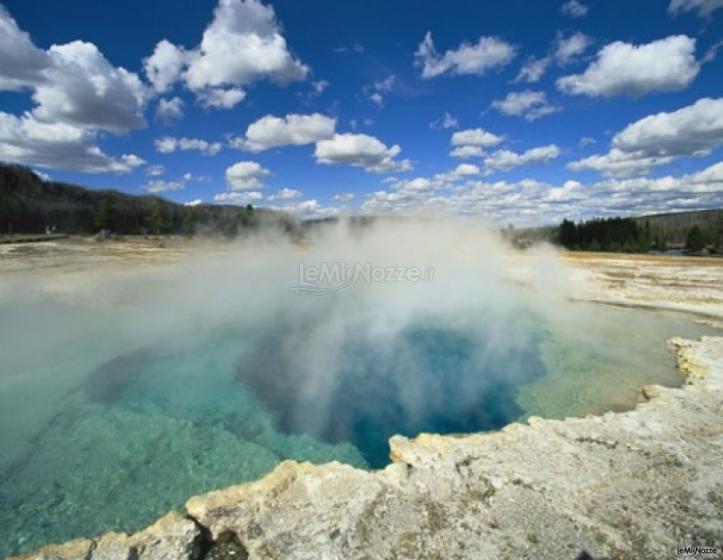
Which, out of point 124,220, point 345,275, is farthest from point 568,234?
point 124,220

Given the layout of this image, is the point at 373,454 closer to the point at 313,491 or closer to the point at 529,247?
the point at 313,491

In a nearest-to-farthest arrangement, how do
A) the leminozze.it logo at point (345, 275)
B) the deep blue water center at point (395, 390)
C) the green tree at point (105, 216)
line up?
the deep blue water center at point (395, 390) → the leminozze.it logo at point (345, 275) → the green tree at point (105, 216)

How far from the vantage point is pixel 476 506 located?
11.4 ft

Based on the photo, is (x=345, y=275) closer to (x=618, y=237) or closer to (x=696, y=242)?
(x=618, y=237)

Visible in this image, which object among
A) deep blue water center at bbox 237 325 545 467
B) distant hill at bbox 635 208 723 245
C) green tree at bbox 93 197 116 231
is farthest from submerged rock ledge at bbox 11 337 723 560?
distant hill at bbox 635 208 723 245

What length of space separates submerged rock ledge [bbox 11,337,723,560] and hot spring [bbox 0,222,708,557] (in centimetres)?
72

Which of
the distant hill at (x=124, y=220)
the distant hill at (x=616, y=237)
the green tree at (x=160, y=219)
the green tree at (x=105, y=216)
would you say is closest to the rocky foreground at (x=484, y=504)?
the distant hill at (x=616, y=237)

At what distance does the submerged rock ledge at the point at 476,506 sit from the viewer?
9.98 ft

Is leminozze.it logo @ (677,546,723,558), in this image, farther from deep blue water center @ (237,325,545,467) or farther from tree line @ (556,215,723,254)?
tree line @ (556,215,723,254)

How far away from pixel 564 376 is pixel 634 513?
13.2 feet

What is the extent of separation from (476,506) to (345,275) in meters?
16.3

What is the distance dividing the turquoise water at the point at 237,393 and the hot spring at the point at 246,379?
0.09ft

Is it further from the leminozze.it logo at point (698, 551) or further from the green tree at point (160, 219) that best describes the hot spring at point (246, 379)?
the green tree at point (160, 219)

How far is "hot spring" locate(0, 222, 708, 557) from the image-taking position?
4.36 metres
